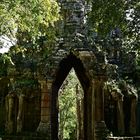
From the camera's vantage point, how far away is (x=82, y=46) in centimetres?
1547

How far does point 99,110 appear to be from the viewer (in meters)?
15.2

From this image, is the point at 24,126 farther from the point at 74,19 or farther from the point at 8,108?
the point at 74,19

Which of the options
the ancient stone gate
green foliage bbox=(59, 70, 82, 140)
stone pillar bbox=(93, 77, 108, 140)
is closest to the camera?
stone pillar bbox=(93, 77, 108, 140)

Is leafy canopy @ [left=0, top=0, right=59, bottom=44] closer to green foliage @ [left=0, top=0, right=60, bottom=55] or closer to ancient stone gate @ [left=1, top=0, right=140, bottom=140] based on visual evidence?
green foliage @ [left=0, top=0, right=60, bottom=55]

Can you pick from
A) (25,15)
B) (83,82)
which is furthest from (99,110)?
(25,15)

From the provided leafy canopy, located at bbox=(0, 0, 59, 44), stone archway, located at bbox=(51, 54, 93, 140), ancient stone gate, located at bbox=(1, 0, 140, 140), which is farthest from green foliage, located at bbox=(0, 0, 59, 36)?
stone archway, located at bbox=(51, 54, 93, 140)

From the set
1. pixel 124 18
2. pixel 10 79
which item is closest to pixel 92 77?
pixel 10 79

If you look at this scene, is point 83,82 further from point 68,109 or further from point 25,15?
point 68,109

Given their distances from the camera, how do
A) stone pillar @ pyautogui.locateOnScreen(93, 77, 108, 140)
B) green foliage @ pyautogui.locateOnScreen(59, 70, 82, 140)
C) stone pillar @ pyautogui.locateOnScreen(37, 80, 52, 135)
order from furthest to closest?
green foliage @ pyautogui.locateOnScreen(59, 70, 82, 140) < stone pillar @ pyautogui.locateOnScreen(37, 80, 52, 135) < stone pillar @ pyautogui.locateOnScreen(93, 77, 108, 140)

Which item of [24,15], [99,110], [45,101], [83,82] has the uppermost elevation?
[24,15]

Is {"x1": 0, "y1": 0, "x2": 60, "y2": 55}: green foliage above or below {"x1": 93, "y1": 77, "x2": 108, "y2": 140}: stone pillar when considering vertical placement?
above

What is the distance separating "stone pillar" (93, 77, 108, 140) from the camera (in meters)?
14.6

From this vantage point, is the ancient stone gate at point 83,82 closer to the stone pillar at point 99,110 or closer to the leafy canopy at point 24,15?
the stone pillar at point 99,110

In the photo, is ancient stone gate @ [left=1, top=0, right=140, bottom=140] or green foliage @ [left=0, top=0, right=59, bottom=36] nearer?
green foliage @ [left=0, top=0, right=59, bottom=36]
